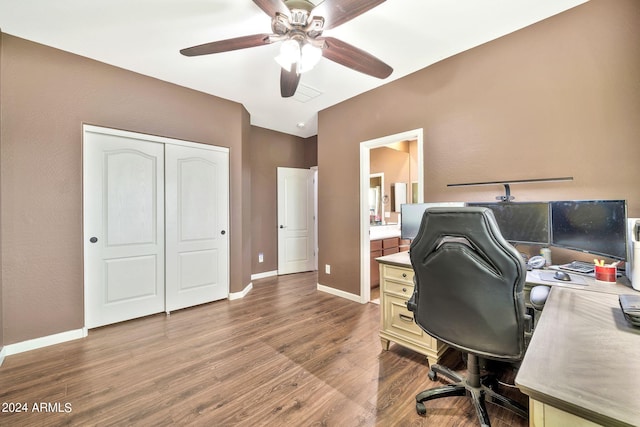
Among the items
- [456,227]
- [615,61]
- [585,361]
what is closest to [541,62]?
[615,61]

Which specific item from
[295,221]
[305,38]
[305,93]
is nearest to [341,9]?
[305,38]

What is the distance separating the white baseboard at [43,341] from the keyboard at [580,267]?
4.18 meters

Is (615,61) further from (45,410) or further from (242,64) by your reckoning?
(45,410)

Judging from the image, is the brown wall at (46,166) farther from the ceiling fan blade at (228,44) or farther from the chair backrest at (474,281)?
the chair backrest at (474,281)

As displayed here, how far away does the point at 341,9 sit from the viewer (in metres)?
1.50

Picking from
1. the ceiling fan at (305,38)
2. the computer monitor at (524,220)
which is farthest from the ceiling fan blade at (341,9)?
the computer monitor at (524,220)

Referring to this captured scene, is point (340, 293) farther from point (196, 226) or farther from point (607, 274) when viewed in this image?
point (607, 274)

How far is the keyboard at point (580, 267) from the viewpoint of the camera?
5.49 ft

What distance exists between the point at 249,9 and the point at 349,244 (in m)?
→ 2.71

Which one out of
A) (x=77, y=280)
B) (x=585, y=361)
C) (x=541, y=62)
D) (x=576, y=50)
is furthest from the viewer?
(x=77, y=280)

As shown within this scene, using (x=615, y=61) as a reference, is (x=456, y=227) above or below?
below

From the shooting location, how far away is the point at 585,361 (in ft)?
2.41

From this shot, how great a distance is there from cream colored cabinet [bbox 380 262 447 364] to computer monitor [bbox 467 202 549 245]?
83 centimetres

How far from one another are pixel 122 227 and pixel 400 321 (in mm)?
2986
